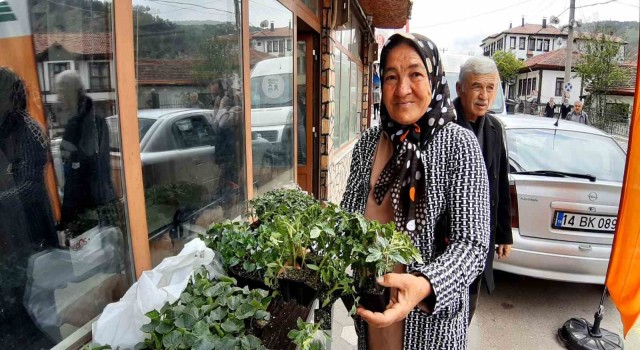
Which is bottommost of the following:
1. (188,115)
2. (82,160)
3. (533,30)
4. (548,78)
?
(82,160)

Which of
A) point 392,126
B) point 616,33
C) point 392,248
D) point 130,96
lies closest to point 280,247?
point 392,248

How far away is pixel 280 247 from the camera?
3.99 feet

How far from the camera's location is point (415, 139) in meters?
1.28

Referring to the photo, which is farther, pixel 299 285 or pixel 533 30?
pixel 533 30

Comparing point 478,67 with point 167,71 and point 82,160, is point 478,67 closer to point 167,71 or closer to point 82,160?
point 167,71

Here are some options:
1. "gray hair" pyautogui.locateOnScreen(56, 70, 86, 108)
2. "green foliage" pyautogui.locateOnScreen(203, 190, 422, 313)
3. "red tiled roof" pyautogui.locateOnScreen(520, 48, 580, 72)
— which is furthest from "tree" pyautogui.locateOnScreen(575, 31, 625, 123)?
"gray hair" pyautogui.locateOnScreen(56, 70, 86, 108)

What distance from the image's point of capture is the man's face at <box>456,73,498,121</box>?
8.14ft

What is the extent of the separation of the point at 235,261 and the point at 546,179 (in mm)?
3115

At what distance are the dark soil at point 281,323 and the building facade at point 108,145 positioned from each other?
0.67 meters

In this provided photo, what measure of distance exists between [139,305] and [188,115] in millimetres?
1154

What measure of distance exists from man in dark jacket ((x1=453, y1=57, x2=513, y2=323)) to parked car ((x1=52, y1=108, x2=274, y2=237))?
147 centimetres

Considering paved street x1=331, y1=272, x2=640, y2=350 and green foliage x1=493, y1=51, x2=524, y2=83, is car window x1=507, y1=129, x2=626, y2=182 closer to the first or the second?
paved street x1=331, y1=272, x2=640, y2=350

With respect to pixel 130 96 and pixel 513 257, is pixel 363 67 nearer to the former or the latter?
pixel 513 257

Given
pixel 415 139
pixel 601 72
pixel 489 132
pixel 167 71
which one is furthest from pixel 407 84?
pixel 601 72
